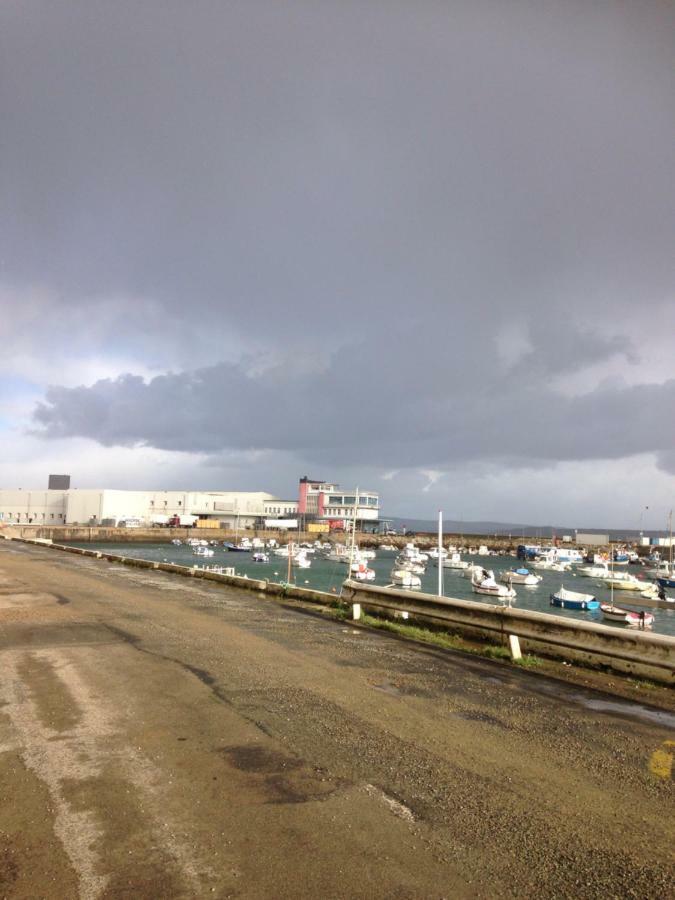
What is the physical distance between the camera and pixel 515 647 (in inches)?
388

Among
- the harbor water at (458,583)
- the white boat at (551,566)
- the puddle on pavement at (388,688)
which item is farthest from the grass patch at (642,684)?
the white boat at (551,566)

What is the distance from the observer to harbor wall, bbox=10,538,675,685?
27.7 feet

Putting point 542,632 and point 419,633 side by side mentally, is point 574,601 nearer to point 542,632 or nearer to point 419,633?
point 419,633

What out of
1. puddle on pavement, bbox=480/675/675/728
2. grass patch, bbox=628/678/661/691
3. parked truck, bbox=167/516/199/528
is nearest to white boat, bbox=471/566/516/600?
grass patch, bbox=628/678/661/691

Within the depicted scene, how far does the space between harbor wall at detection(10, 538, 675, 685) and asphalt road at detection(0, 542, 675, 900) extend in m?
1.15

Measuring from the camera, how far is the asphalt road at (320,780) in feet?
11.9

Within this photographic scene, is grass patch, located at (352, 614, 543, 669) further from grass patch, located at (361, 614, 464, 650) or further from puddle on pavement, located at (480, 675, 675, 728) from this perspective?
puddle on pavement, located at (480, 675, 675, 728)

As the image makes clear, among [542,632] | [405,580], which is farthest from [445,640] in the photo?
[405,580]

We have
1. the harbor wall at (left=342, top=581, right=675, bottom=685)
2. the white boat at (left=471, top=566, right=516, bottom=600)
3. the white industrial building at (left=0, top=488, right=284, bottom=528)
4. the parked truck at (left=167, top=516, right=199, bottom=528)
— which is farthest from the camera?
the parked truck at (left=167, top=516, right=199, bottom=528)

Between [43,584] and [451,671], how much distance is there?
15.6m

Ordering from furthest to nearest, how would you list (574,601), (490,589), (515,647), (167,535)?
(167,535) → (490,589) → (574,601) → (515,647)

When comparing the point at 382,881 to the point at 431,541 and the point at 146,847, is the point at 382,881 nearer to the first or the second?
the point at 146,847

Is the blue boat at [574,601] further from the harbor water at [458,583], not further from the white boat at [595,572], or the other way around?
the white boat at [595,572]

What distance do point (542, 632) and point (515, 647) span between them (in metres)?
0.56
